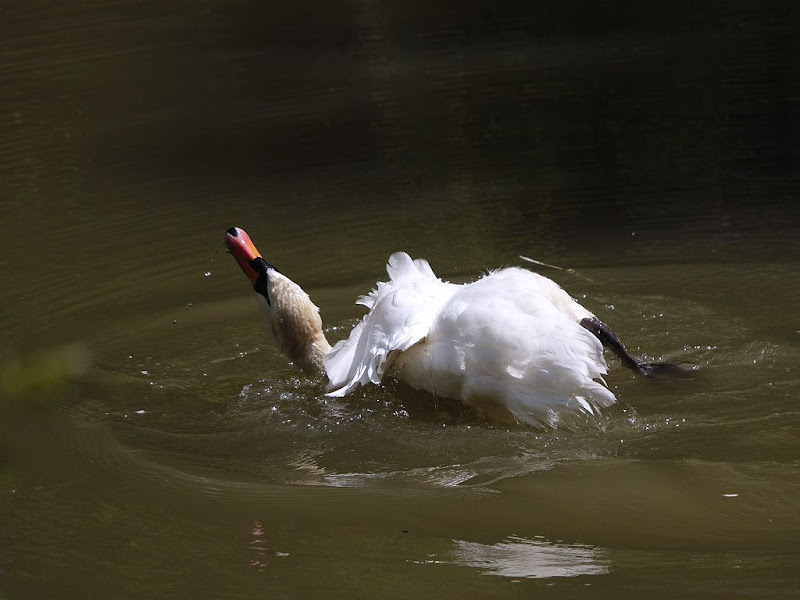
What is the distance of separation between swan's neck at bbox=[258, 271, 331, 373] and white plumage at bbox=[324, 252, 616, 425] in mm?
450

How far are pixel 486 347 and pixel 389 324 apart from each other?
422mm

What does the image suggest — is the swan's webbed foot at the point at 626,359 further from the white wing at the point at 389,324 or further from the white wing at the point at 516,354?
the white wing at the point at 389,324

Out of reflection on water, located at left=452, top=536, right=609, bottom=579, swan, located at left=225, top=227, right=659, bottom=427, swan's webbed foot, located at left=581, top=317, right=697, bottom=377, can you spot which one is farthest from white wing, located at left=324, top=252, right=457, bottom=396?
reflection on water, located at left=452, top=536, right=609, bottom=579

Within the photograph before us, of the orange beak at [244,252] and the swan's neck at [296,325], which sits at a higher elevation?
the orange beak at [244,252]

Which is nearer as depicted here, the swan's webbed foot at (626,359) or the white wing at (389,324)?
the white wing at (389,324)

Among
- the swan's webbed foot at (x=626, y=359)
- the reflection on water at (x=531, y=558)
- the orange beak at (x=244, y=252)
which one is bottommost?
the reflection on water at (x=531, y=558)

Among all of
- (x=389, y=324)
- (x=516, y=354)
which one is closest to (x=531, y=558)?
(x=516, y=354)

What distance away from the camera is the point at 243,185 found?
7230mm

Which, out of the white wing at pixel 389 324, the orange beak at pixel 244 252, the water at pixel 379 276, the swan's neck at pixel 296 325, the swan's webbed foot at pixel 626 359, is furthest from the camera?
the orange beak at pixel 244 252

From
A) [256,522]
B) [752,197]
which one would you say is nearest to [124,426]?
[256,522]

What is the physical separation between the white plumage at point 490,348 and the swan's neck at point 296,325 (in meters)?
0.45

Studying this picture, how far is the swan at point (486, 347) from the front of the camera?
3494 mm

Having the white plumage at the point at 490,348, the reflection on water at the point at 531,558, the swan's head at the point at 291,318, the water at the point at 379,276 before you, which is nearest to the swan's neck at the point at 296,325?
the swan's head at the point at 291,318

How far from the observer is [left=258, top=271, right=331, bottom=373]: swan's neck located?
443cm
